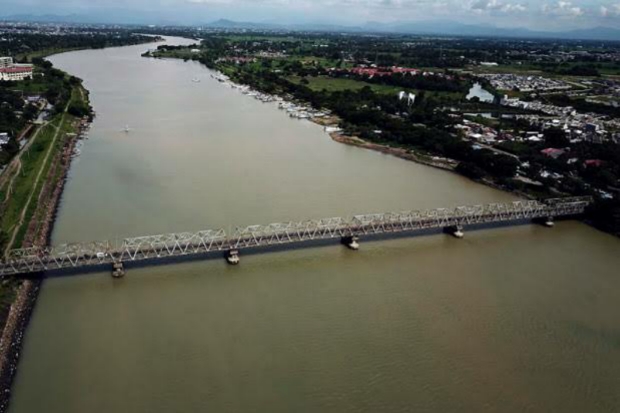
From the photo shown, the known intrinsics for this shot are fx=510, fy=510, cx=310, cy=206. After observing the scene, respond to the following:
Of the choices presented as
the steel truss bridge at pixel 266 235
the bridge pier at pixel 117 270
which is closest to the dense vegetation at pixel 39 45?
the steel truss bridge at pixel 266 235

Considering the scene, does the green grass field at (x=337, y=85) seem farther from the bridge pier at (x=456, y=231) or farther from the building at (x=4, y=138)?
the bridge pier at (x=456, y=231)

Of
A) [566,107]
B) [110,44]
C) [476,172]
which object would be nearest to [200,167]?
[476,172]

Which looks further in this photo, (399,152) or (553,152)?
(399,152)

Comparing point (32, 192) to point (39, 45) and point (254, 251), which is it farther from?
point (39, 45)

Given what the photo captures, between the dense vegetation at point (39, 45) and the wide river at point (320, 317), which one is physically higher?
the dense vegetation at point (39, 45)

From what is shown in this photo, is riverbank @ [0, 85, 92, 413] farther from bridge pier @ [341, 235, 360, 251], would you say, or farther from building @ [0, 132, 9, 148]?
bridge pier @ [341, 235, 360, 251]

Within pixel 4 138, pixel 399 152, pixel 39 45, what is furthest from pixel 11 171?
pixel 39 45

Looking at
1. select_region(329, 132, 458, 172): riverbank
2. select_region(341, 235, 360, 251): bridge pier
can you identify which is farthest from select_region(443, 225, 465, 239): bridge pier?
select_region(329, 132, 458, 172): riverbank
